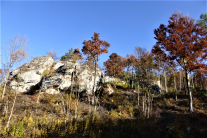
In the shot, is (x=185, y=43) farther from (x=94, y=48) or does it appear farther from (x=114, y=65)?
(x=114, y=65)

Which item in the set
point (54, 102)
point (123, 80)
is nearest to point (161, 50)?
point (123, 80)

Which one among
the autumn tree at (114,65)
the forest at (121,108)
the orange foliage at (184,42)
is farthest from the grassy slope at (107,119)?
the autumn tree at (114,65)

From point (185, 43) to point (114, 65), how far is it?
1390 cm

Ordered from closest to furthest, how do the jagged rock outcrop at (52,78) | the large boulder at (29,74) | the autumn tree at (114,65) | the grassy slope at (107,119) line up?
the grassy slope at (107,119) → the large boulder at (29,74) → the jagged rock outcrop at (52,78) → the autumn tree at (114,65)

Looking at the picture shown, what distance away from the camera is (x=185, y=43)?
983 centimetres

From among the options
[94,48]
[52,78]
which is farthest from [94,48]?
[52,78]

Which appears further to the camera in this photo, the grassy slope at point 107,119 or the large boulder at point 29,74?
the large boulder at point 29,74

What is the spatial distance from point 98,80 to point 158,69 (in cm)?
948

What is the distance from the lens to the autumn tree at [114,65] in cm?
2234

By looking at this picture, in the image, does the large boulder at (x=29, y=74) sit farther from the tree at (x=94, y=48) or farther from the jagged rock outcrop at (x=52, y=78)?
the tree at (x=94, y=48)

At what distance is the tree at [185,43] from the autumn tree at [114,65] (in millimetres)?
11669

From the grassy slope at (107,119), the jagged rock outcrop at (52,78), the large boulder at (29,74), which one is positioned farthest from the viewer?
the jagged rock outcrop at (52,78)

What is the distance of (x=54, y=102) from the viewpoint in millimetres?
12055

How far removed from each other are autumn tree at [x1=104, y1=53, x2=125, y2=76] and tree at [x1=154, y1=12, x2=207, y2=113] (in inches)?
459
